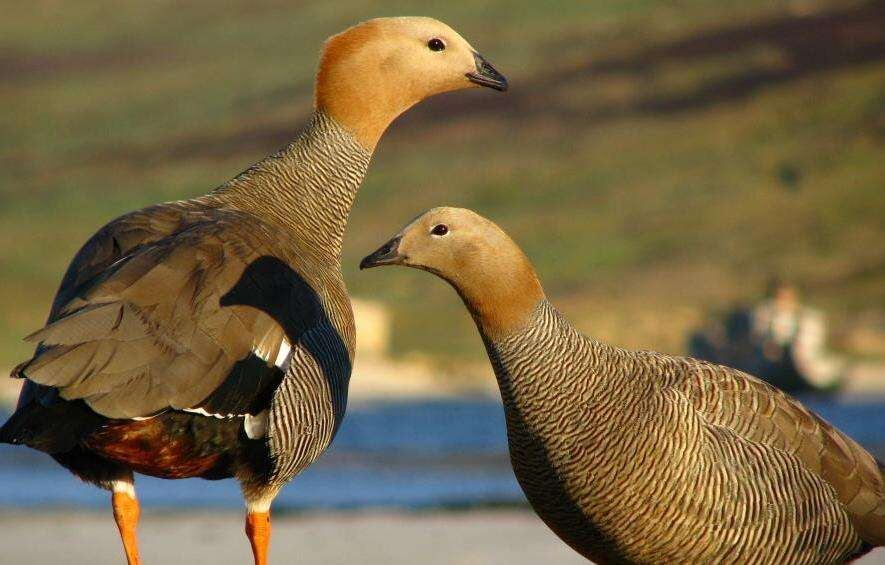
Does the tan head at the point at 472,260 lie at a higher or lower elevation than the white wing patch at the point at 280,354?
higher

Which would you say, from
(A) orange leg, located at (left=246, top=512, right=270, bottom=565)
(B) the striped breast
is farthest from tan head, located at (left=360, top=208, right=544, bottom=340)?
(A) orange leg, located at (left=246, top=512, right=270, bottom=565)

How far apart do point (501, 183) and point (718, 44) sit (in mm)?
10572

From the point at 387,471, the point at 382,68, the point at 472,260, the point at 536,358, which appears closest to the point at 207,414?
the point at 472,260

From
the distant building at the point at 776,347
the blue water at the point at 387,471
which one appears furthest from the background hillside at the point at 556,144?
the blue water at the point at 387,471

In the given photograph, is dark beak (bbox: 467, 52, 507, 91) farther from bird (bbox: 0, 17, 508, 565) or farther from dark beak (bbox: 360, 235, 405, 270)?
dark beak (bbox: 360, 235, 405, 270)

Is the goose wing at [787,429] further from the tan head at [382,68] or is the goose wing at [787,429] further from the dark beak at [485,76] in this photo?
the tan head at [382,68]

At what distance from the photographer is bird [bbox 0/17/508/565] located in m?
6.83

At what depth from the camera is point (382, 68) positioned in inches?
343

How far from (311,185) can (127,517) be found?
1827 millimetres

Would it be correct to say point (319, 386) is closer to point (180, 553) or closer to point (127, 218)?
point (127, 218)

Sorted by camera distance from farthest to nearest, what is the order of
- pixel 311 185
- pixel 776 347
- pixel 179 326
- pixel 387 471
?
pixel 776 347 < pixel 387 471 < pixel 311 185 < pixel 179 326

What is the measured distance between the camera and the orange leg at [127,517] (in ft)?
24.2

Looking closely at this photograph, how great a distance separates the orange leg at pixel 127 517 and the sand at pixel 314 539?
3.78 m

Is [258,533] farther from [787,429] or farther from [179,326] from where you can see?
[787,429]
